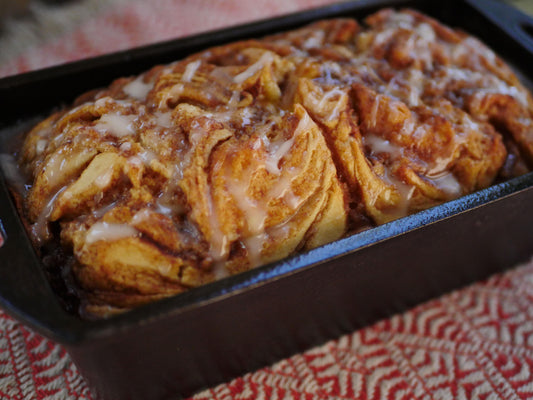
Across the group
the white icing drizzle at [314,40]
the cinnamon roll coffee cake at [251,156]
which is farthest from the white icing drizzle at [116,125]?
the white icing drizzle at [314,40]

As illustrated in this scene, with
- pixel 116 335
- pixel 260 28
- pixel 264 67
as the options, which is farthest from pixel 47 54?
pixel 116 335

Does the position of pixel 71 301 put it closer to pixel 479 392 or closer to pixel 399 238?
pixel 399 238

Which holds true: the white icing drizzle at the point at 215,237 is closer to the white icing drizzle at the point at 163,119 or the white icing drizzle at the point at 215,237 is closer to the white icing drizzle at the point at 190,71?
the white icing drizzle at the point at 163,119

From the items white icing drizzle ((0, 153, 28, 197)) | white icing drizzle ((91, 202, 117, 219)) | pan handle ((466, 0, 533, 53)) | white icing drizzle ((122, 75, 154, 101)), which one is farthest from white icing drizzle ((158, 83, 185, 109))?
pan handle ((466, 0, 533, 53))

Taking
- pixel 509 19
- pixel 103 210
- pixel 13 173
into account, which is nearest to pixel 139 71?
pixel 13 173

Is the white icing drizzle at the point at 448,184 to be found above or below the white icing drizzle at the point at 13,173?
above

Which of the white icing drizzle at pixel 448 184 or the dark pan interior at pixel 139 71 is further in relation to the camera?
the white icing drizzle at pixel 448 184

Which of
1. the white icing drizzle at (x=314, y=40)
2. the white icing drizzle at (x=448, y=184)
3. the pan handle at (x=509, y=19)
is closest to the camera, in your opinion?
the white icing drizzle at (x=448, y=184)
